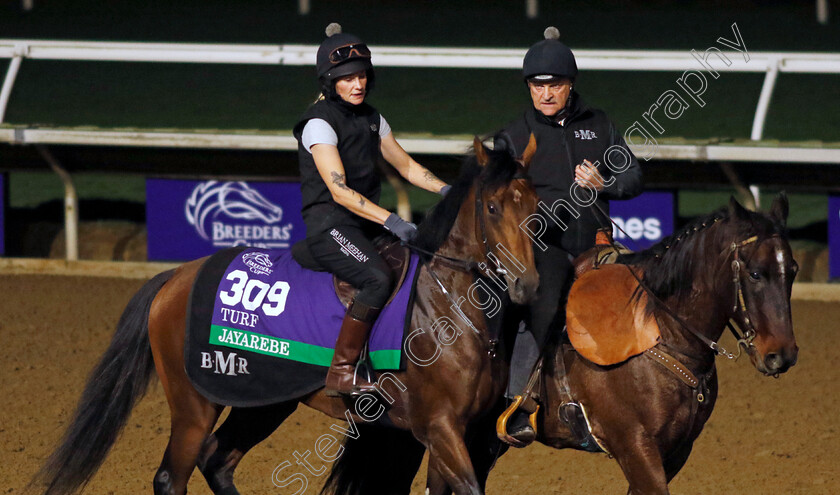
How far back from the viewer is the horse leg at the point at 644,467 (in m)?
4.08

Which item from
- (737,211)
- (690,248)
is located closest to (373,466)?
(690,248)

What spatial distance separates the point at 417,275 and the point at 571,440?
889mm

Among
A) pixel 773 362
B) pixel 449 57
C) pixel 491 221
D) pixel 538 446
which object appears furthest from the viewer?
pixel 449 57

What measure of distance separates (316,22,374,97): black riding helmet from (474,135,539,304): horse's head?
62cm

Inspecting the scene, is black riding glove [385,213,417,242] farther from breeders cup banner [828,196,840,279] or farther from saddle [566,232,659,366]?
breeders cup banner [828,196,840,279]

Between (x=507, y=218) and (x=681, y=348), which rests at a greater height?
(x=507, y=218)

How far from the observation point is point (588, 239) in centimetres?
473

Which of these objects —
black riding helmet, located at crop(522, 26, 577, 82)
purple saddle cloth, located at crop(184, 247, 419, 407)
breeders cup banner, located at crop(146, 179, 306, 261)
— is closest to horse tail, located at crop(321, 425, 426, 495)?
purple saddle cloth, located at crop(184, 247, 419, 407)

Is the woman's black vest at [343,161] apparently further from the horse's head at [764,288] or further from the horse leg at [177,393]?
the horse's head at [764,288]

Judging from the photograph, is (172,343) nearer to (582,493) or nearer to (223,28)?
(582,493)

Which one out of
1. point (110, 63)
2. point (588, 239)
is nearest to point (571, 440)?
point (588, 239)

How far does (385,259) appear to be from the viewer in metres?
4.49

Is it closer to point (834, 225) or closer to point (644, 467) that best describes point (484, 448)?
point (644, 467)

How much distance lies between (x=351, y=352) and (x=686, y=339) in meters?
1.26
